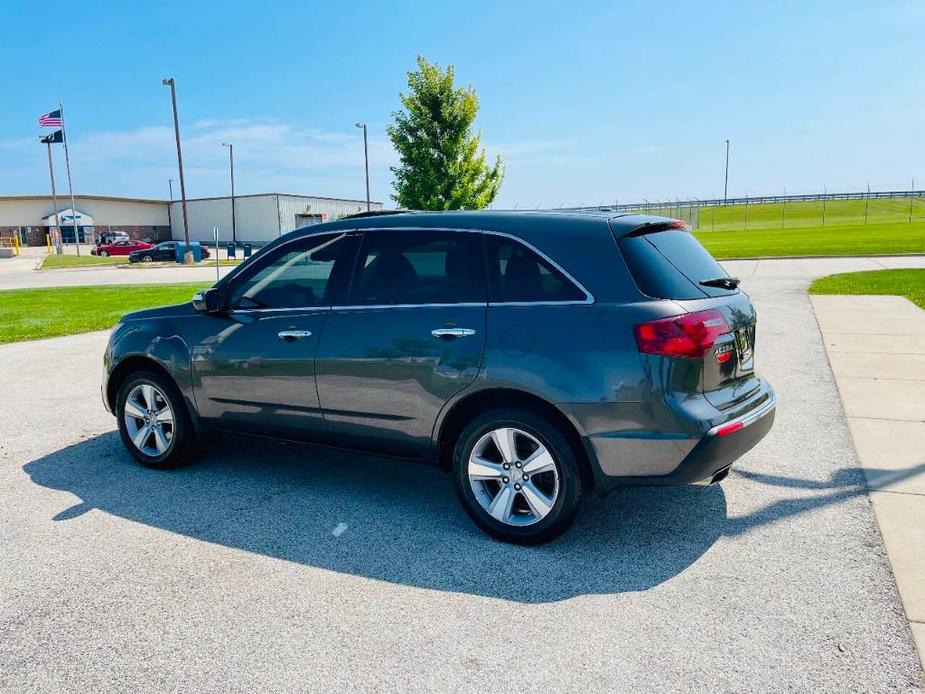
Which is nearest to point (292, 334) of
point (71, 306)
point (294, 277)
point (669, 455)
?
point (294, 277)

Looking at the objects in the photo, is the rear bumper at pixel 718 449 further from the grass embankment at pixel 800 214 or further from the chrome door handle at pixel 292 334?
the grass embankment at pixel 800 214

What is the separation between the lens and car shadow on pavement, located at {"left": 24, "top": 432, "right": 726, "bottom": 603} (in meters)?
3.62

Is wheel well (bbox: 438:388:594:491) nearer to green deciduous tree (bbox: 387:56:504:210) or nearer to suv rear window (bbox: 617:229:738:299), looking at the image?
suv rear window (bbox: 617:229:738:299)

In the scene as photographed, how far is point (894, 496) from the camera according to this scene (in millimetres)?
4469

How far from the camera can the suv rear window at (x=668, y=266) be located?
3674mm

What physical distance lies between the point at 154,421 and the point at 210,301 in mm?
1072

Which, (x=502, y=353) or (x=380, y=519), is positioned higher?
(x=502, y=353)

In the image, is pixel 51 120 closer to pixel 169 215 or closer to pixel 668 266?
pixel 169 215

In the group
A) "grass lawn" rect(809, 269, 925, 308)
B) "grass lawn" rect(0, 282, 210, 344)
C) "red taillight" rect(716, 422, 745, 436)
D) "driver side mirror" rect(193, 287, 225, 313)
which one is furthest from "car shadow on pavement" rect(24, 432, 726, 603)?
"grass lawn" rect(809, 269, 925, 308)

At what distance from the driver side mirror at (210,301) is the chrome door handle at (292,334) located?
22.1 inches

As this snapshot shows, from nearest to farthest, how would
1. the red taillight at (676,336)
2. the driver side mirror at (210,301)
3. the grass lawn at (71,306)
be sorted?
the red taillight at (676,336), the driver side mirror at (210,301), the grass lawn at (71,306)

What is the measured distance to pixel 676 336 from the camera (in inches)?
138

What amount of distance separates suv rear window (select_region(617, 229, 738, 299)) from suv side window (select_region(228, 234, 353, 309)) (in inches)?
69.9

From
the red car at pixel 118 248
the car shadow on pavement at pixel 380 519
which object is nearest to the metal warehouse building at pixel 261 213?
the red car at pixel 118 248
